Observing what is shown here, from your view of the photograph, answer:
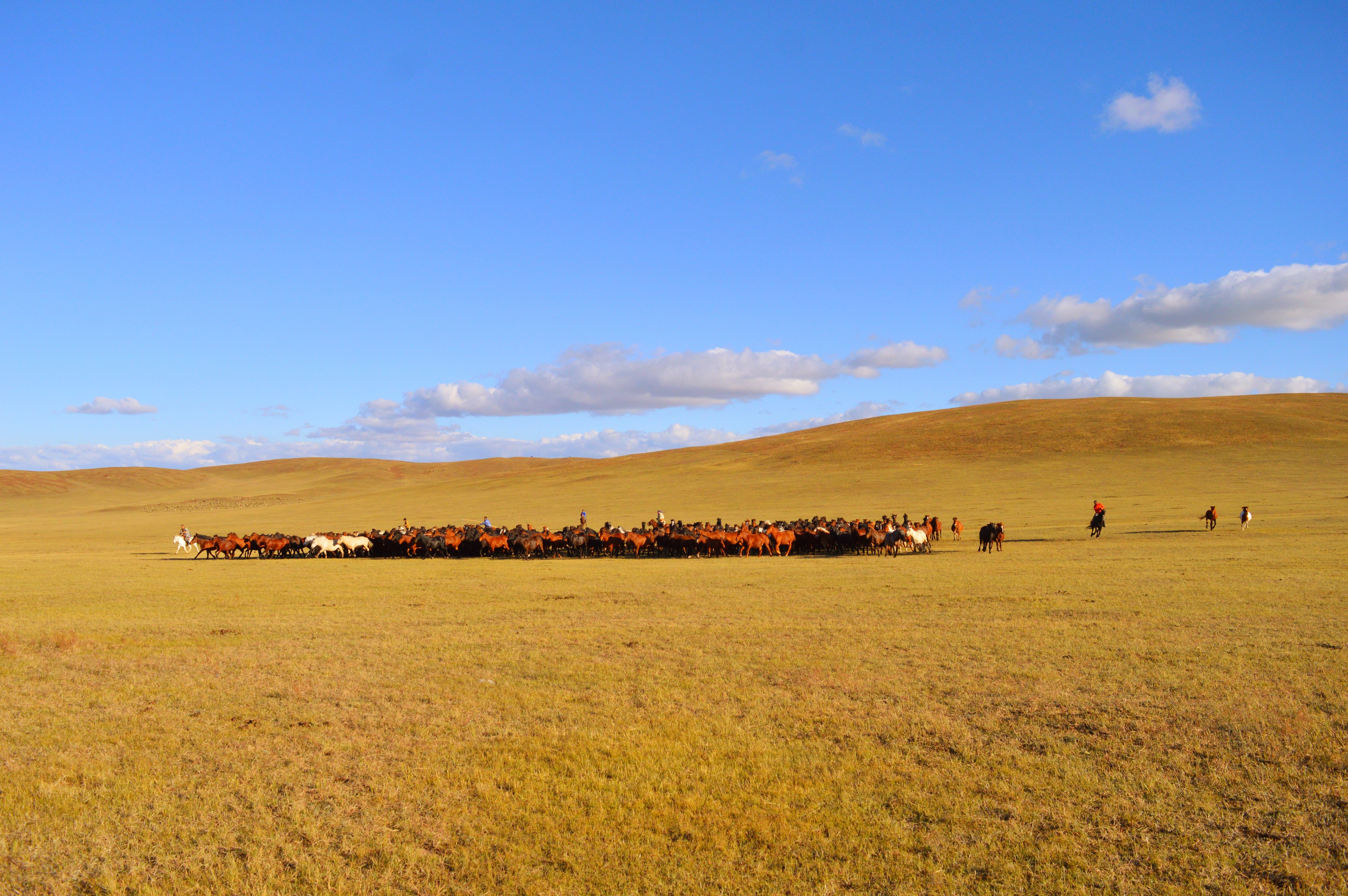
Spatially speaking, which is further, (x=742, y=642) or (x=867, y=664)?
(x=742, y=642)

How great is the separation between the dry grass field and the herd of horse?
28.3 ft

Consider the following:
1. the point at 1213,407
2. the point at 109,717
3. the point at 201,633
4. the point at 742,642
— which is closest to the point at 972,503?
the point at 742,642

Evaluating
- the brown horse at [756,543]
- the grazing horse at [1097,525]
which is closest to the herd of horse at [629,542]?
the brown horse at [756,543]

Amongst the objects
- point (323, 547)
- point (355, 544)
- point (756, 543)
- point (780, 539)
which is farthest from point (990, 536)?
point (323, 547)

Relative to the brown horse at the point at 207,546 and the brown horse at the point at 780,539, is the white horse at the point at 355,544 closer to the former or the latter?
the brown horse at the point at 207,546

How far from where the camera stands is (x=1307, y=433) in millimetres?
68938

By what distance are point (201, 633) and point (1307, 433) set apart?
268 feet

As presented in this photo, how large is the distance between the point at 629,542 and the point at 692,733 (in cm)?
2478

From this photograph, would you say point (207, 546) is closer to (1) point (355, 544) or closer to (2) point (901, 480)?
(1) point (355, 544)

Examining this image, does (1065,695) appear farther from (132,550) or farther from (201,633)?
(132,550)

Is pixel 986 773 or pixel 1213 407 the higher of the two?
pixel 1213 407

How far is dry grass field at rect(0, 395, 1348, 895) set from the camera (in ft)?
18.3

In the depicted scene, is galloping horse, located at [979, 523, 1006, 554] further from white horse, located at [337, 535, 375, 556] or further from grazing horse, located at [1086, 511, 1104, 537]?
white horse, located at [337, 535, 375, 556]

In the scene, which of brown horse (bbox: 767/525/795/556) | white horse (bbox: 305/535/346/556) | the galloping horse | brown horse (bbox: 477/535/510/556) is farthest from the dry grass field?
white horse (bbox: 305/535/346/556)
